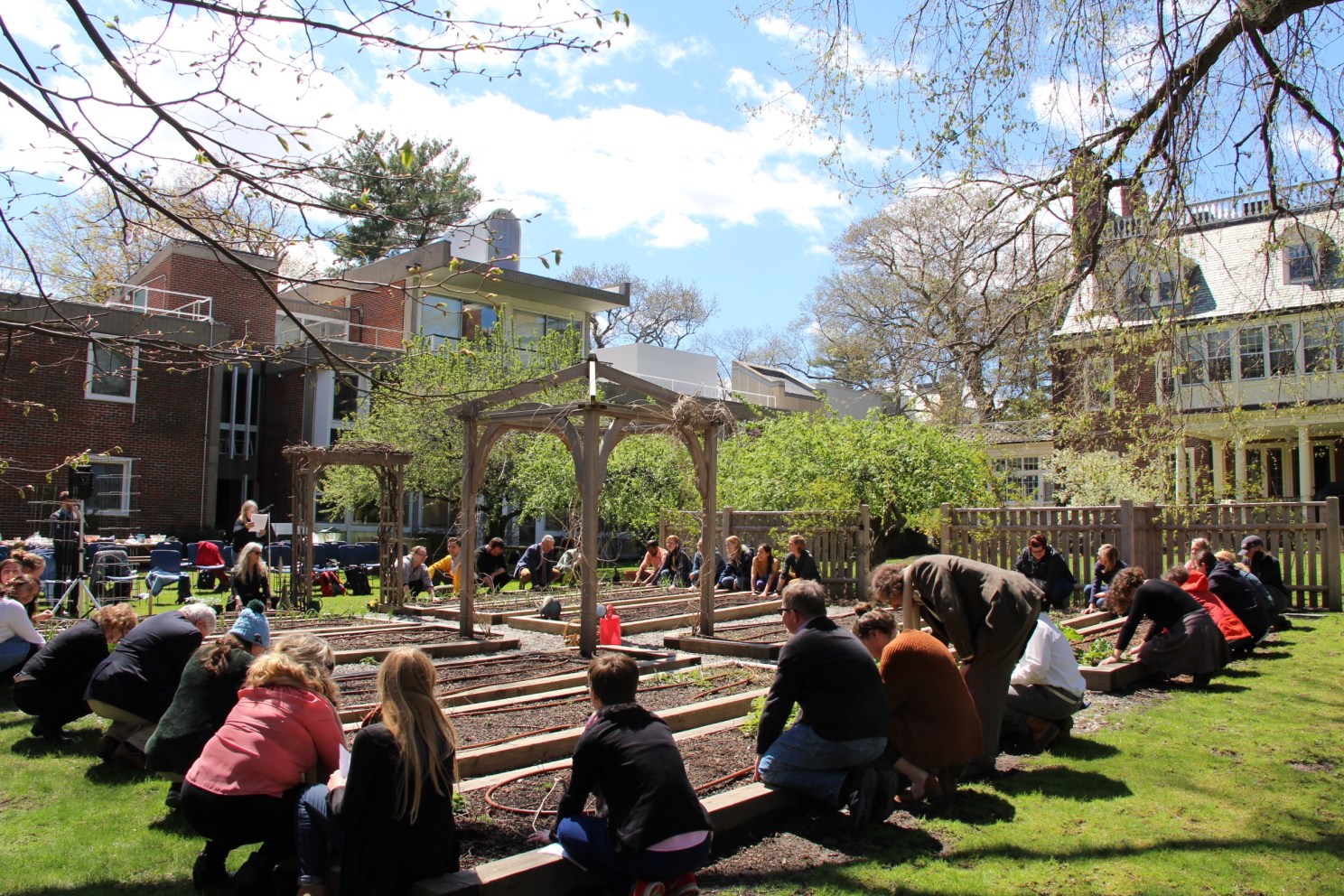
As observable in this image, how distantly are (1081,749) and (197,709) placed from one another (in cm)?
546

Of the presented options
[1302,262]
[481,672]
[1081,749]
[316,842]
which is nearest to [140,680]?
[316,842]

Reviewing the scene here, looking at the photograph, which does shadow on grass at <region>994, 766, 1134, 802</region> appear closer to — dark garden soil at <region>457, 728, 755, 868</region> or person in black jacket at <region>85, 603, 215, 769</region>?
dark garden soil at <region>457, 728, 755, 868</region>

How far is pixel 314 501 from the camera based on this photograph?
15141 millimetres

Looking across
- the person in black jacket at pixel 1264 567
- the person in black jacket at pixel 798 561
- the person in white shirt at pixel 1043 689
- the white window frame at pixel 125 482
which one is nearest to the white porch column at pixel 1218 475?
the person in black jacket at pixel 1264 567

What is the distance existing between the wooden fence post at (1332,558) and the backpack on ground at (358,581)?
15115 mm

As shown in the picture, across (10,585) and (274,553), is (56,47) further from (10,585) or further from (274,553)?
(274,553)

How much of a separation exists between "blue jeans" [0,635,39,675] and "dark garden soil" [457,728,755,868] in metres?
4.86

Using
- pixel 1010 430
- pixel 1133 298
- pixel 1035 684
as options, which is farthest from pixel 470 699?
pixel 1010 430

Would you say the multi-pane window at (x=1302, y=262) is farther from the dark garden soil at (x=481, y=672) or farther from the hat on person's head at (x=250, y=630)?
the hat on person's head at (x=250, y=630)

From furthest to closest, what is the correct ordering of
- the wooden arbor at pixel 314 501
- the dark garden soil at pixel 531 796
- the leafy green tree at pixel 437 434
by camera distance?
the leafy green tree at pixel 437 434 → the wooden arbor at pixel 314 501 → the dark garden soil at pixel 531 796

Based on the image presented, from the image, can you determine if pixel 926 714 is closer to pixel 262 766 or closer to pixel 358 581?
pixel 262 766

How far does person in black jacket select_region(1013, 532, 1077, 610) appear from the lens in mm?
13688

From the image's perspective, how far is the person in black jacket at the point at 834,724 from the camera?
16.4 feet

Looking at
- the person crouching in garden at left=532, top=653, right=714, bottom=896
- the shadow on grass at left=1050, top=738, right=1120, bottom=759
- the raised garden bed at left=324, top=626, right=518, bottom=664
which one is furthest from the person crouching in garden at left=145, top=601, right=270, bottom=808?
the shadow on grass at left=1050, top=738, right=1120, bottom=759
